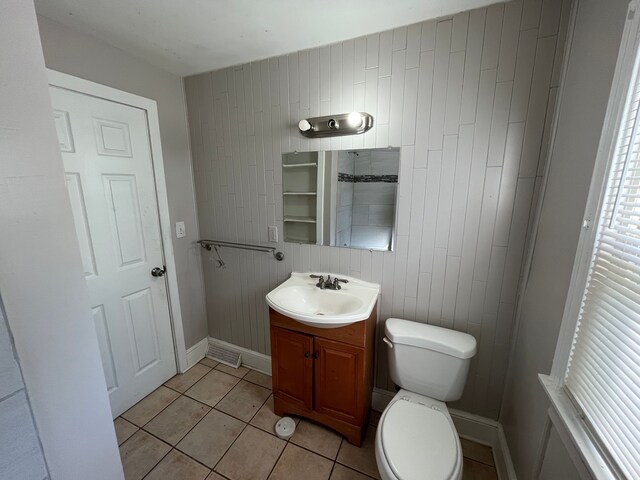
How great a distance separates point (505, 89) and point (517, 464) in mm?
1775

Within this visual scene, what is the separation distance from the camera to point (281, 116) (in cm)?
173

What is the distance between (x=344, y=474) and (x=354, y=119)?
1.96 m

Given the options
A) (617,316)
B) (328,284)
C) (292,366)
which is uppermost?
(617,316)

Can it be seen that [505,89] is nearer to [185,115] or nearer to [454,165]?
[454,165]

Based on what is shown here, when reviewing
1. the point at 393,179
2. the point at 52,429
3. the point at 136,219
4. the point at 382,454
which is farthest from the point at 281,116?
the point at 382,454

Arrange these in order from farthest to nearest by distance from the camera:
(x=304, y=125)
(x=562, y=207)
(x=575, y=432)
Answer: (x=304, y=125)
(x=562, y=207)
(x=575, y=432)

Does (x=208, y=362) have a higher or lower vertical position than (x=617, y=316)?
lower

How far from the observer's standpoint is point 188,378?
2.12 meters

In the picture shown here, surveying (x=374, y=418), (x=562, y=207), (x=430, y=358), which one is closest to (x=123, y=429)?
(x=374, y=418)

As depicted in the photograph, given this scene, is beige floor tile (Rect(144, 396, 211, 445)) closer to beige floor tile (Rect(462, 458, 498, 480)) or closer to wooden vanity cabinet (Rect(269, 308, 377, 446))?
wooden vanity cabinet (Rect(269, 308, 377, 446))

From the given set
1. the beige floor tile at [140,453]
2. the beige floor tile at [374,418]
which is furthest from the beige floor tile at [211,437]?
the beige floor tile at [374,418]

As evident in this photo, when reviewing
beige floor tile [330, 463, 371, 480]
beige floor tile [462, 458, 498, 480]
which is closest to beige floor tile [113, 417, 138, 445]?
beige floor tile [330, 463, 371, 480]

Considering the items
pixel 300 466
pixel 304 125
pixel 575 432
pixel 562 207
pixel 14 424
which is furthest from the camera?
pixel 304 125

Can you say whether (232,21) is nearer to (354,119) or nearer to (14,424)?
(354,119)
